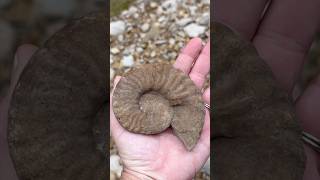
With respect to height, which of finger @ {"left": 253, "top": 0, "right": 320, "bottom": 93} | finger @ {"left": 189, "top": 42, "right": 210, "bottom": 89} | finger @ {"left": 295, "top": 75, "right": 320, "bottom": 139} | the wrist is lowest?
the wrist

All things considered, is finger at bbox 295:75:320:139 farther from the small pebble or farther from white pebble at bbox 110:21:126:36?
white pebble at bbox 110:21:126:36

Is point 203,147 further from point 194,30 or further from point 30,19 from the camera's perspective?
point 30,19

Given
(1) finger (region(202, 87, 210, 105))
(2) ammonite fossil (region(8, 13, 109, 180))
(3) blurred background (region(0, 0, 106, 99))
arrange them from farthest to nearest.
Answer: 1. (3) blurred background (region(0, 0, 106, 99))
2. (1) finger (region(202, 87, 210, 105))
3. (2) ammonite fossil (region(8, 13, 109, 180))

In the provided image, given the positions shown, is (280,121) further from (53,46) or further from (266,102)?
(53,46)

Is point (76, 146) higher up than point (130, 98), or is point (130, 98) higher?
point (130, 98)

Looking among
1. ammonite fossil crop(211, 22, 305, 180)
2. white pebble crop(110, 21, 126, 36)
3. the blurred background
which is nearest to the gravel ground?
white pebble crop(110, 21, 126, 36)

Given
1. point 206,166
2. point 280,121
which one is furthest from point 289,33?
point 206,166
